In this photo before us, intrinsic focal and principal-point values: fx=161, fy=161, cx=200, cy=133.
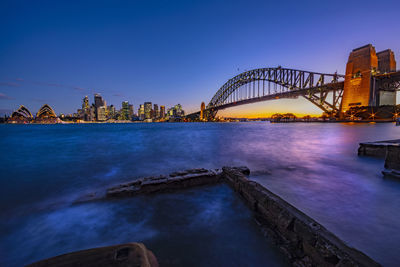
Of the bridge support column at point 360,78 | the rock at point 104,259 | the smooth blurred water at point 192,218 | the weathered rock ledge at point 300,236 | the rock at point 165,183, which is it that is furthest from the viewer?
the bridge support column at point 360,78

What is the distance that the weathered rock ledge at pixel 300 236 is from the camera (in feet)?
5.49

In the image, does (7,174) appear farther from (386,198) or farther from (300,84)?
(300,84)

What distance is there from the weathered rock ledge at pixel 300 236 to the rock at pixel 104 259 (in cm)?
186

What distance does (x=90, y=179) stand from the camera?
6008 millimetres

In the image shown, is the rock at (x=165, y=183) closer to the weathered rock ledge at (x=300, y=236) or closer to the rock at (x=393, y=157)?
the weathered rock ledge at (x=300, y=236)

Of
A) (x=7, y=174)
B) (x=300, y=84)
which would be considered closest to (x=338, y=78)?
(x=300, y=84)

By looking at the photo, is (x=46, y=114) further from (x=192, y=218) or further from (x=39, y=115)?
(x=192, y=218)

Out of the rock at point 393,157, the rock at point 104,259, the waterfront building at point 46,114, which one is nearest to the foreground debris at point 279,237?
the rock at point 104,259

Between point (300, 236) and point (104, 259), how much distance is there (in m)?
2.35

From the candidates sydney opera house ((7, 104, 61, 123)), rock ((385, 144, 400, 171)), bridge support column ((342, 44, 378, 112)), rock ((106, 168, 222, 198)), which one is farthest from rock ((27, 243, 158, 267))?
sydney opera house ((7, 104, 61, 123))

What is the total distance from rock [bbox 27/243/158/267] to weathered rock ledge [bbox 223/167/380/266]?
6.11 feet

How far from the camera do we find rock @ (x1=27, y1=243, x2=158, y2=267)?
4.65 ft

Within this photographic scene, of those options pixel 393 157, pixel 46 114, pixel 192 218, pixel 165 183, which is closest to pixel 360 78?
pixel 393 157

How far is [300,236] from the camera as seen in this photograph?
2172 mm
